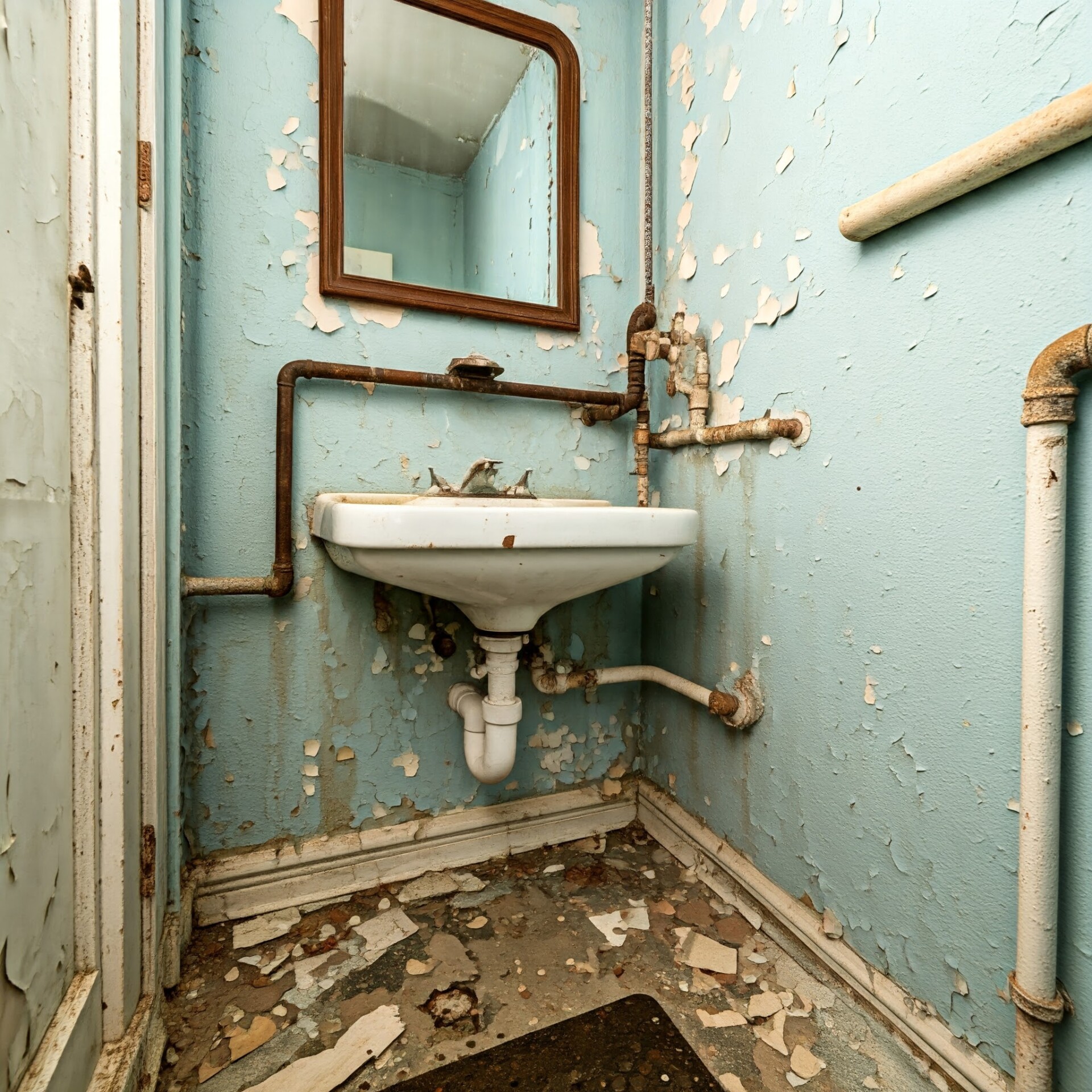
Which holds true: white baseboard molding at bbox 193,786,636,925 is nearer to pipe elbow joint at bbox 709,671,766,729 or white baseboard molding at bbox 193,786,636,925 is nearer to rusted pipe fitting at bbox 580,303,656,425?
pipe elbow joint at bbox 709,671,766,729

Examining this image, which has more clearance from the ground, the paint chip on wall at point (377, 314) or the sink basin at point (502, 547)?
the paint chip on wall at point (377, 314)

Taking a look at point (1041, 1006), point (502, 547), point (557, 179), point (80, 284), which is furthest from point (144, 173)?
point (1041, 1006)

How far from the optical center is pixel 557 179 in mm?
1246

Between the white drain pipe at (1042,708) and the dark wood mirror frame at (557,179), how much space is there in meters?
0.85

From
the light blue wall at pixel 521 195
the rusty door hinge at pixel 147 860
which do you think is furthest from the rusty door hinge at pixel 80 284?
the light blue wall at pixel 521 195

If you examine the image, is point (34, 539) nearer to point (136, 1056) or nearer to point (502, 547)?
point (502, 547)

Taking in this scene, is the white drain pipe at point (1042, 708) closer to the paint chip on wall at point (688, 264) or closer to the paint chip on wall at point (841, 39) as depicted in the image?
the paint chip on wall at point (841, 39)

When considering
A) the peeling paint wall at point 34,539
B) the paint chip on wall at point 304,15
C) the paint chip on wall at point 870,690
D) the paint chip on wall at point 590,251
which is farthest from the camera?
the paint chip on wall at point 590,251

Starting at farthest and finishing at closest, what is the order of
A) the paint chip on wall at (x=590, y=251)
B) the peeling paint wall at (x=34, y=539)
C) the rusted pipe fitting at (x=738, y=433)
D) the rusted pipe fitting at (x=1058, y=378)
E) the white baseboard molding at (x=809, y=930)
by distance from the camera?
the paint chip on wall at (x=590, y=251), the rusted pipe fitting at (x=738, y=433), the white baseboard molding at (x=809, y=930), the rusted pipe fitting at (x=1058, y=378), the peeling paint wall at (x=34, y=539)

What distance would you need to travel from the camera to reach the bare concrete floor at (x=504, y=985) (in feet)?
2.55

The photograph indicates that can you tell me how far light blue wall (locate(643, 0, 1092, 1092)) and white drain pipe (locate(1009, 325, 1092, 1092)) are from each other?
0.03m

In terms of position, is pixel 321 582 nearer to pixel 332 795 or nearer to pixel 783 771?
pixel 332 795

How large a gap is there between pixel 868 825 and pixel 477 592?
0.62 metres

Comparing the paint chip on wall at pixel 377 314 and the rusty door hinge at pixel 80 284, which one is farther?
the paint chip on wall at pixel 377 314
